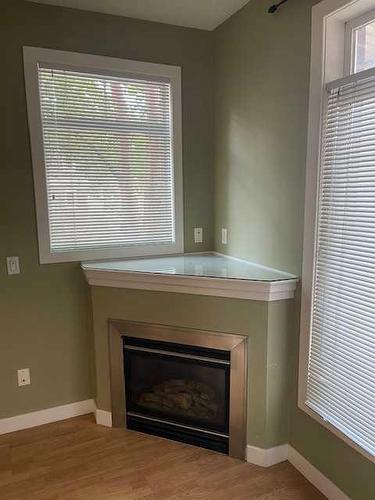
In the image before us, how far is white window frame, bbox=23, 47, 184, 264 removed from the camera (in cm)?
234

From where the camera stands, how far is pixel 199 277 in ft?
7.11

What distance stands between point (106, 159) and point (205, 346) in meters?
1.42

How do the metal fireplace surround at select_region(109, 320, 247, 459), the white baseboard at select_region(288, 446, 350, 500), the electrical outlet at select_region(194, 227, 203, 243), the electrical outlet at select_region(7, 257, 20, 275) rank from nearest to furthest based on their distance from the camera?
1. the white baseboard at select_region(288, 446, 350, 500)
2. the metal fireplace surround at select_region(109, 320, 247, 459)
3. the electrical outlet at select_region(7, 257, 20, 275)
4. the electrical outlet at select_region(194, 227, 203, 243)

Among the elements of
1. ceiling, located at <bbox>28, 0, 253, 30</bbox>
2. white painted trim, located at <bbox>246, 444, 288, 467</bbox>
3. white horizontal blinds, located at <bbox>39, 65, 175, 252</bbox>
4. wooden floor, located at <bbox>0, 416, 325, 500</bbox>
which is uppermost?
ceiling, located at <bbox>28, 0, 253, 30</bbox>

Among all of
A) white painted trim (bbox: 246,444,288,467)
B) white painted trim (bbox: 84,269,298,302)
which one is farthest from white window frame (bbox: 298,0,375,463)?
white painted trim (bbox: 246,444,288,467)

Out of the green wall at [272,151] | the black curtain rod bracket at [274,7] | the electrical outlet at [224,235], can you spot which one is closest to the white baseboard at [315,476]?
the green wall at [272,151]

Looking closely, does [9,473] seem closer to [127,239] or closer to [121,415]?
[121,415]

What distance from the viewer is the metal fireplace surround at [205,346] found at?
7.16 ft

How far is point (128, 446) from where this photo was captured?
7.83ft

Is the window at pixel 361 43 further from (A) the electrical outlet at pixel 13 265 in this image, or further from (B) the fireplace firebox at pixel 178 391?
(A) the electrical outlet at pixel 13 265

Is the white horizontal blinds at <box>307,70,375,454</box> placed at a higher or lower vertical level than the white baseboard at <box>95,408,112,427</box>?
higher

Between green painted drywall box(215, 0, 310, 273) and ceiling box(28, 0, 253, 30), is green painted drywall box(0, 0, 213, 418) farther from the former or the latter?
green painted drywall box(215, 0, 310, 273)

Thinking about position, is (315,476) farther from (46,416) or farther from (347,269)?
(46,416)

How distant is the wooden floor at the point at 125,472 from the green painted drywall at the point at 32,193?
0.34 metres
